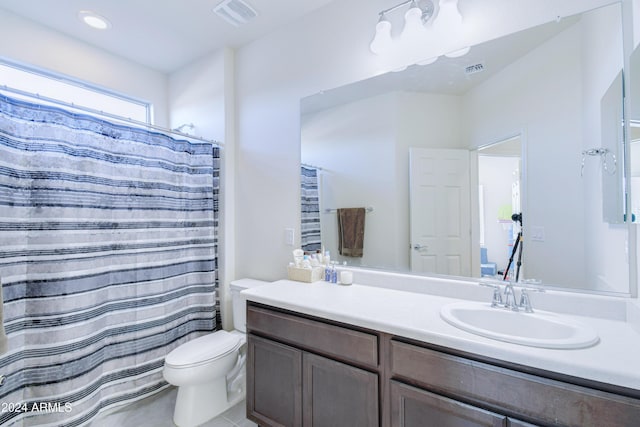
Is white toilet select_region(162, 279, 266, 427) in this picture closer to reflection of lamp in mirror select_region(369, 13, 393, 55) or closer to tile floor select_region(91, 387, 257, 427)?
tile floor select_region(91, 387, 257, 427)

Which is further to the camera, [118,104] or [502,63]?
[118,104]

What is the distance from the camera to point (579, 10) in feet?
4.02

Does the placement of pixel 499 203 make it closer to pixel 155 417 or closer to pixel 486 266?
pixel 486 266

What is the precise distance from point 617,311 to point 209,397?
2114 mm

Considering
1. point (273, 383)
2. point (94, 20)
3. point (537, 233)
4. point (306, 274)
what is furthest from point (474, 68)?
point (94, 20)

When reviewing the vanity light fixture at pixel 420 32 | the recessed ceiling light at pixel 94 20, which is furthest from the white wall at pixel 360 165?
the recessed ceiling light at pixel 94 20

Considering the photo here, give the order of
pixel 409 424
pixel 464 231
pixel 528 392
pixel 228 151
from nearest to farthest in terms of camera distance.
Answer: pixel 528 392 → pixel 409 424 → pixel 464 231 → pixel 228 151

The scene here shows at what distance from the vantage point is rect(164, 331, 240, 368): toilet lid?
166 centimetres

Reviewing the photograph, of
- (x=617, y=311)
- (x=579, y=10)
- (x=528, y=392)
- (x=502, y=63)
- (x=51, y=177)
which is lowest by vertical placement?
(x=528, y=392)

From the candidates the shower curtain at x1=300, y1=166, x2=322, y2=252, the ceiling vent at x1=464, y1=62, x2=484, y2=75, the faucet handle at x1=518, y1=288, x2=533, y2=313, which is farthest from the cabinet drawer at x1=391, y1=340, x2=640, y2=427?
the ceiling vent at x1=464, y1=62, x2=484, y2=75

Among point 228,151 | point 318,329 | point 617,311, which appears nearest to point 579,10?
point 617,311

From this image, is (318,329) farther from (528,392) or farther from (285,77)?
(285,77)

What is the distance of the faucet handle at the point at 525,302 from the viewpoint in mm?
1195

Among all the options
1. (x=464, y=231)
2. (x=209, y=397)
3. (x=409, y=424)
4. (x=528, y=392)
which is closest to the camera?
(x=528, y=392)
